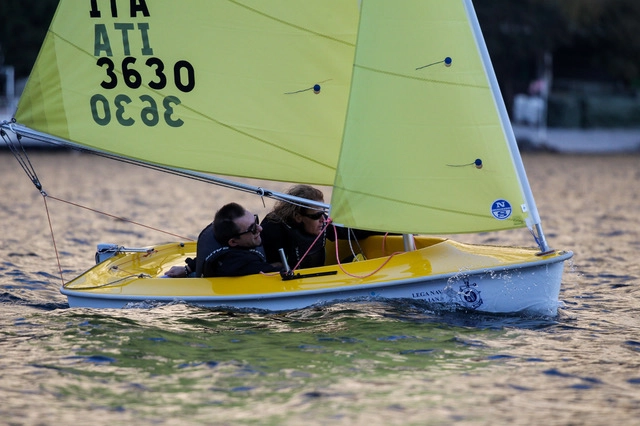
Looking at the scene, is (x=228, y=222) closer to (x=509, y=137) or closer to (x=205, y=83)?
(x=205, y=83)

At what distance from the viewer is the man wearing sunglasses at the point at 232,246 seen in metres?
7.63

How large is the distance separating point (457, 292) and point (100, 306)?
2620 mm

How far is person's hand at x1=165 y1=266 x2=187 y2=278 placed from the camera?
809 centimetres

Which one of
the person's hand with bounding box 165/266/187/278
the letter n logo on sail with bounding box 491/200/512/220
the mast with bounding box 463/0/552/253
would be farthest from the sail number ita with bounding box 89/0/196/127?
the letter n logo on sail with bounding box 491/200/512/220

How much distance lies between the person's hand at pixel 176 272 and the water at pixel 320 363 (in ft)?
1.45

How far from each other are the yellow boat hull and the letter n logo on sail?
31cm

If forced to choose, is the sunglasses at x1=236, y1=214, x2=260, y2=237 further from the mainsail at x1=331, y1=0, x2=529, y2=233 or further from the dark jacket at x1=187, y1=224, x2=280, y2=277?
the mainsail at x1=331, y1=0, x2=529, y2=233

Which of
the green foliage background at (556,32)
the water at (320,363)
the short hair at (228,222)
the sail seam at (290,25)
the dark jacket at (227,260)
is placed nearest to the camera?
the water at (320,363)

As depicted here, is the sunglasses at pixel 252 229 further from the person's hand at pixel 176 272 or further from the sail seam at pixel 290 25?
the sail seam at pixel 290 25

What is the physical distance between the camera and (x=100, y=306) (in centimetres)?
787

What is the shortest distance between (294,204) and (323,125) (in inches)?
25.1

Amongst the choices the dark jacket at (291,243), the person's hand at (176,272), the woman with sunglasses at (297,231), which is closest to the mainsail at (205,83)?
the woman with sunglasses at (297,231)

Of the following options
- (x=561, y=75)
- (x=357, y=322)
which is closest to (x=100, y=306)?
(x=357, y=322)

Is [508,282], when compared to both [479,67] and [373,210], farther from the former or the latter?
[479,67]
